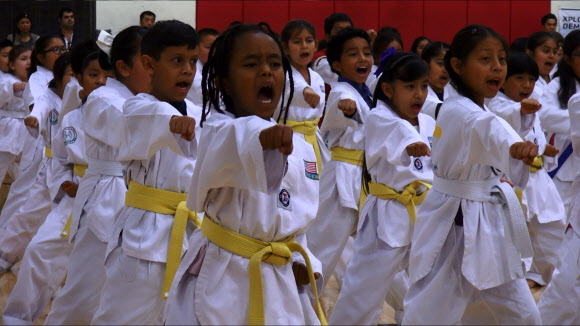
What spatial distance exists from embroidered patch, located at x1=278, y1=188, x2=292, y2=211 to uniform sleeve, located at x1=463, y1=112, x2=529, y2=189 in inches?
37.6

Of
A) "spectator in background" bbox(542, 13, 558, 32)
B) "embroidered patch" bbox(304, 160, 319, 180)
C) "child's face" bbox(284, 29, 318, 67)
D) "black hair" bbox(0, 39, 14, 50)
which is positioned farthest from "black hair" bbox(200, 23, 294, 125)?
"spectator in background" bbox(542, 13, 558, 32)

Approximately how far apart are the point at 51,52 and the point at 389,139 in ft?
11.3

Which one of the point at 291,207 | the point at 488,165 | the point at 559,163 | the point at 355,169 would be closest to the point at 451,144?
the point at 488,165

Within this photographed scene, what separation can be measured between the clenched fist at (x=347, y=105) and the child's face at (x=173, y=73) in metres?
2.00

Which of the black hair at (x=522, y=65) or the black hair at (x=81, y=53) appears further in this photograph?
the black hair at (x=522, y=65)

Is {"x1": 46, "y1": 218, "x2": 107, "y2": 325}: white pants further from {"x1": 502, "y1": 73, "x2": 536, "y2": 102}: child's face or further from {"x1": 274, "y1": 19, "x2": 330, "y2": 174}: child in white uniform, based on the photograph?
{"x1": 502, "y1": 73, "x2": 536, "y2": 102}: child's face

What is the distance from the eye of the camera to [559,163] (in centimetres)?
630

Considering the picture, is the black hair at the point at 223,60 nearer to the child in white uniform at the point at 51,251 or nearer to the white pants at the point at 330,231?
the child in white uniform at the point at 51,251

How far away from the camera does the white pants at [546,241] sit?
18.4 feet

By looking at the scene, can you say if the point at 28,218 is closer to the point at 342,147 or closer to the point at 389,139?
the point at 342,147

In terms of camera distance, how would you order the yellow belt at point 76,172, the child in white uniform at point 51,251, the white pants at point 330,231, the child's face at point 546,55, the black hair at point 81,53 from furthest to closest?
1. the child's face at point 546,55
2. the white pants at point 330,231
3. the black hair at point 81,53
4. the child in white uniform at point 51,251
5. the yellow belt at point 76,172

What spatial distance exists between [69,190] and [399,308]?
6.46 ft

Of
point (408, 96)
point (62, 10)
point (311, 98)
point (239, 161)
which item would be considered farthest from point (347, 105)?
point (62, 10)

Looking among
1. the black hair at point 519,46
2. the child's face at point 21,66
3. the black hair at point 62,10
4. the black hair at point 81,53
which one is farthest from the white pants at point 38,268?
the black hair at point 62,10
